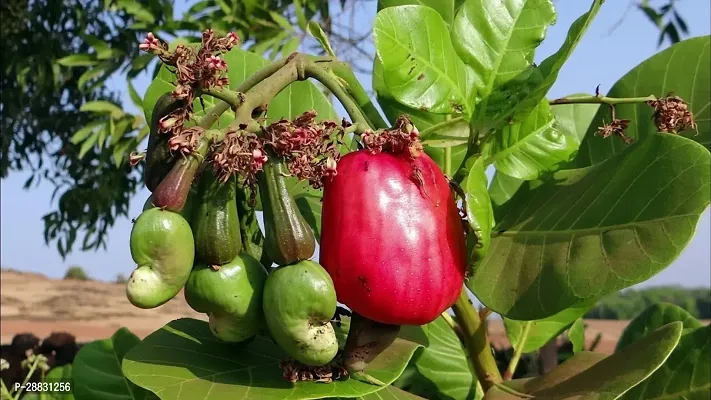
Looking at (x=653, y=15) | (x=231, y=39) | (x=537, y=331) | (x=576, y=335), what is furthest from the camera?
(x=653, y=15)

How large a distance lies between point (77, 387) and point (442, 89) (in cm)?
88

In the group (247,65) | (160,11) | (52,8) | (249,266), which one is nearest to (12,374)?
(160,11)

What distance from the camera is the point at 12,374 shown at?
7.36ft

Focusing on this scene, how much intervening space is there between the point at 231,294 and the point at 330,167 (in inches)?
6.0

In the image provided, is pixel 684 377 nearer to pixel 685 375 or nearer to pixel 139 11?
pixel 685 375

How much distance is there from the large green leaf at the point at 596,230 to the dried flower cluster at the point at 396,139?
0.59ft

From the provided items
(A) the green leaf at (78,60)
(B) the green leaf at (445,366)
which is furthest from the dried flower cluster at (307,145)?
(A) the green leaf at (78,60)

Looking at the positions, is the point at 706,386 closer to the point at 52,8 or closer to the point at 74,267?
the point at 52,8

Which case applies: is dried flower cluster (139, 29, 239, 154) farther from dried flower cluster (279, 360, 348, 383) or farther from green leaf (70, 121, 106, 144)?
green leaf (70, 121, 106, 144)

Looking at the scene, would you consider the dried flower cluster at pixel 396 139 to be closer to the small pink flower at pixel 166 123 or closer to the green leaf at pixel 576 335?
the small pink flower at pixel 166 123

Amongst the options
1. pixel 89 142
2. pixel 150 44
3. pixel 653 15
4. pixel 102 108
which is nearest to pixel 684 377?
pixel 150 44

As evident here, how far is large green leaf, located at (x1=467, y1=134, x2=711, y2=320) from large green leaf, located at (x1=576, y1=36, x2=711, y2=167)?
127 millimetres

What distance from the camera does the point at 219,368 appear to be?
756 millimetres

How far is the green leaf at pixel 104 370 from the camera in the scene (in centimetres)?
127
